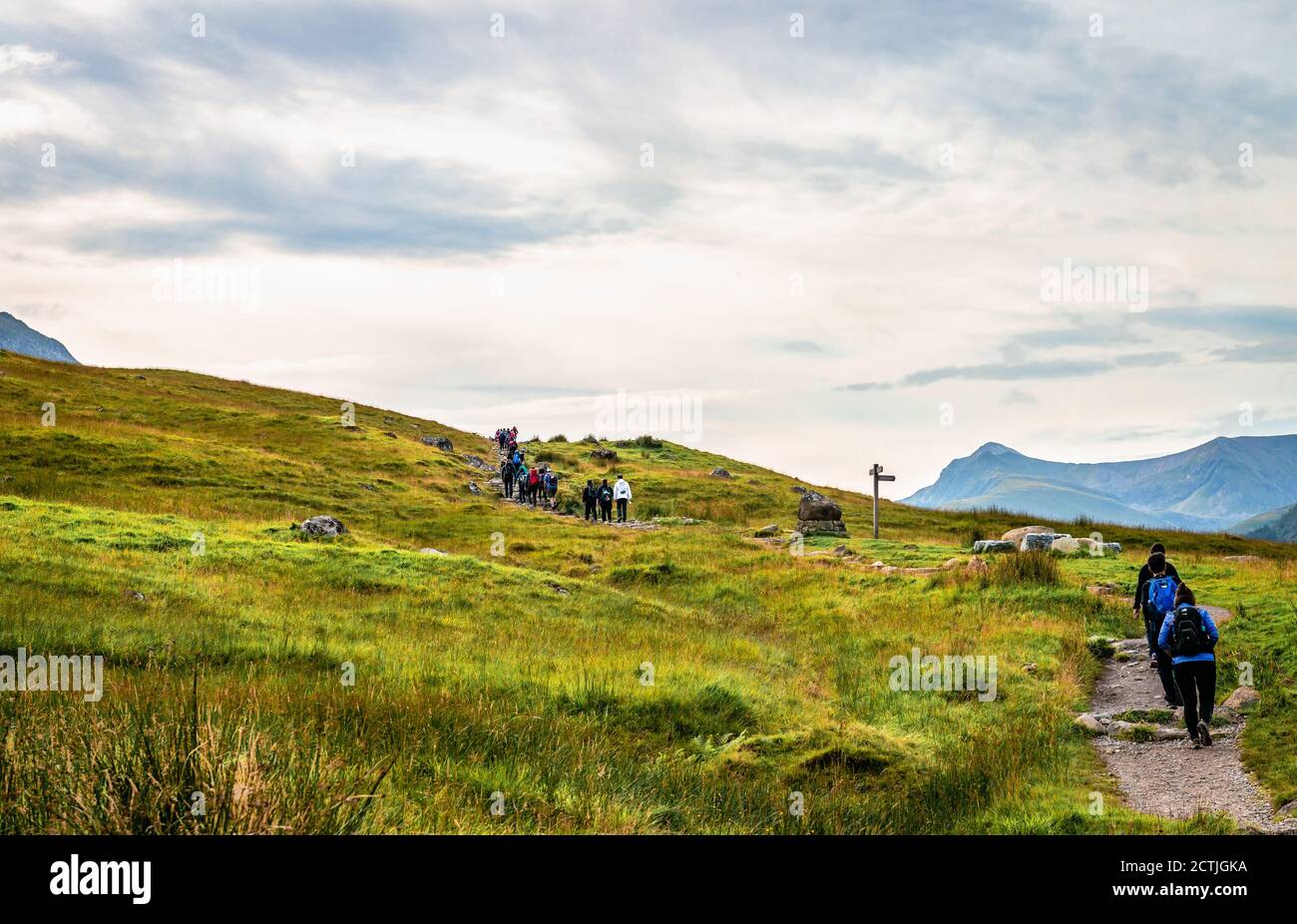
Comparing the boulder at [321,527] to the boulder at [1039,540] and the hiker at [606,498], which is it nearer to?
the hiker at [606,498]

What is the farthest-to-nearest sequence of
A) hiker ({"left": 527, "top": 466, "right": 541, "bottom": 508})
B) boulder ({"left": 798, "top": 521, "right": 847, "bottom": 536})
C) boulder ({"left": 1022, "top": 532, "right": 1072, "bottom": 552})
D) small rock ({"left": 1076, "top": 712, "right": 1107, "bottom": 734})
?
hiker ({"left": 527, "top": 466, "right": 541, "bottom": 508}), boulder ({"left": 798, "top": 521, "right": 847, "bottom": 536}), boulder ({"left": 1022, "top": 532, "right": 1072, "bottom": 552}), small rock ({"left": 1076, "top": 712, "right": 1107, "bottom": 734})

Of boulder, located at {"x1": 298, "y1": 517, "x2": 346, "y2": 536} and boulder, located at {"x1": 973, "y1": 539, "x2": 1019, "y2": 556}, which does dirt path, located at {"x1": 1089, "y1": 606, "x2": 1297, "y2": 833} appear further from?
boulder, located at {"x1": 298, "y1": 517, "x2": 346, "y2": 536}

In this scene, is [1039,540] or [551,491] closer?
[1039,540]

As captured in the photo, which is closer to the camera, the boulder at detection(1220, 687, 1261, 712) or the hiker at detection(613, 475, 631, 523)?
the boulder at detection(1220, 687, 1261, 712)

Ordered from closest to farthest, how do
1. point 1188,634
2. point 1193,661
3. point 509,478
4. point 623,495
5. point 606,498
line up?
point 1188,634 < point 1193,661 < point 623,495 < point 606,498 < point 509,478

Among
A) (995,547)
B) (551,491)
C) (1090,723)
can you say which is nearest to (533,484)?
(551,491)

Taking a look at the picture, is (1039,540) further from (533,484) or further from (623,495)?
(533,484)

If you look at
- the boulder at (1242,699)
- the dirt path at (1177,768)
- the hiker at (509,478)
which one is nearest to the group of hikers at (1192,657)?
the dirt path at (1177,768)

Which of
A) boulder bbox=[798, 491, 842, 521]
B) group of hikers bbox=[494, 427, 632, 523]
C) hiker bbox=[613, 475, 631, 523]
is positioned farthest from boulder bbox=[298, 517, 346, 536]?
boulder bbox=[798, 491, 842, 521]

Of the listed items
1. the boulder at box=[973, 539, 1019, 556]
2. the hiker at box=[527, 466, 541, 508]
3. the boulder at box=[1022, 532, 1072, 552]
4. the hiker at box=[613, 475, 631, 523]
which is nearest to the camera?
Result: the boulder at box=[973, 539, 1019, 556]

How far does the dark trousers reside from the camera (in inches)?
454

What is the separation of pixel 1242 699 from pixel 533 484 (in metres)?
38.2

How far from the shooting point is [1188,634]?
1161 cm

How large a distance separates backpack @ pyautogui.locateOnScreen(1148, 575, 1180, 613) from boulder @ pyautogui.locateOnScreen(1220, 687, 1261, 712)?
1534mm
